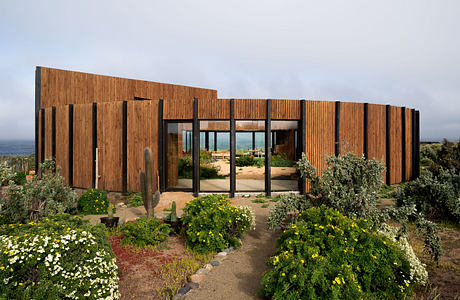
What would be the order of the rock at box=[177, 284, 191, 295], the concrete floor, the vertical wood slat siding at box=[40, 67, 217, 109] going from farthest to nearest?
the vertical wood slat siding at box=[40, 67, 217, 109] → the concrete floor → the rock at box=[177, 284, 191, 295]

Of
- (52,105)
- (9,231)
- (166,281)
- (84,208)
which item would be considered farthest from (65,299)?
(52,105)

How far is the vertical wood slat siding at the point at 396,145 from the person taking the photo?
11.3m

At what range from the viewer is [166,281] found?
142 inches

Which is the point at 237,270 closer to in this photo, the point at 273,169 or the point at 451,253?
the point at 451,253

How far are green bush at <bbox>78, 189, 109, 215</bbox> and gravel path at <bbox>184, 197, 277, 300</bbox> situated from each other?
479cm

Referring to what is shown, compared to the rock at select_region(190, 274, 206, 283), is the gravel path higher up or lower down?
lower down

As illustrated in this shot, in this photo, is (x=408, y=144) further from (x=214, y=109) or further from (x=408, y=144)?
(x=214, y=109)

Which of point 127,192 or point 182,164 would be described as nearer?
point 127,192

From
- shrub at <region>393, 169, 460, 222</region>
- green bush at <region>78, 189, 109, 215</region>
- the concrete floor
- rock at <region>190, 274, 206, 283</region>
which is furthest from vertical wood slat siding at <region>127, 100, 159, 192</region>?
shrub at <region>393, 169, 460, 222</region>

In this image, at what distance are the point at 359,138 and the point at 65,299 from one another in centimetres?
1043

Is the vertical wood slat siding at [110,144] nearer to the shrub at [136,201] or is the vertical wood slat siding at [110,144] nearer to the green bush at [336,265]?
the shrub at [136,201]

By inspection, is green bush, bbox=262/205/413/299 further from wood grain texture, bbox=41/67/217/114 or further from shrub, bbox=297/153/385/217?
wood grain texture, bbox=41/67/217/114

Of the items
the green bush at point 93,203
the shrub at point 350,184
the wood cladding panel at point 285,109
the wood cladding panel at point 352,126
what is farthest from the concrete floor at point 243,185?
the shrub at point 350,184

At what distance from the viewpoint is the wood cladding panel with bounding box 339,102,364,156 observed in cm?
999
